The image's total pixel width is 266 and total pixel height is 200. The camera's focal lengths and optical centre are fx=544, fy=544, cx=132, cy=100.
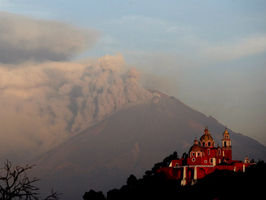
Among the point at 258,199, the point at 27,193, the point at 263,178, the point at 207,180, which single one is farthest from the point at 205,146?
the point at 27,193

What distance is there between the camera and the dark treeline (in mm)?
79500

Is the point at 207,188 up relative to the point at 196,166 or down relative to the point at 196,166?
down

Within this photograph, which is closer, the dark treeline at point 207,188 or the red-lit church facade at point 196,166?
the dark treeline at point 207,188

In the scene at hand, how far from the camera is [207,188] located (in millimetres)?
88688

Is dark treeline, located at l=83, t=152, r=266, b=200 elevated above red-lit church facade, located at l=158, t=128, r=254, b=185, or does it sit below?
below

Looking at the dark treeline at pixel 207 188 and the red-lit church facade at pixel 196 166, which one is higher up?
the red-lit church facade at pixel 196 166

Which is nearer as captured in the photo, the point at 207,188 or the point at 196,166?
the point at 207,188

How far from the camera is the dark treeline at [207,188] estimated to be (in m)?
79.5

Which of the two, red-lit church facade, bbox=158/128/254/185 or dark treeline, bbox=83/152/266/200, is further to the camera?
red-lit church facade, bbox=158/128/254/185

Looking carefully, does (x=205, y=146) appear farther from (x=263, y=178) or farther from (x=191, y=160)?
(x=263, y=178)

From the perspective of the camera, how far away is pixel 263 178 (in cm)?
8438

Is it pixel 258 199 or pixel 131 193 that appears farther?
pixel 131 193

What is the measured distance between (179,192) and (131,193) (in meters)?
10.4

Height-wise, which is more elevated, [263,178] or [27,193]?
[263,178]
